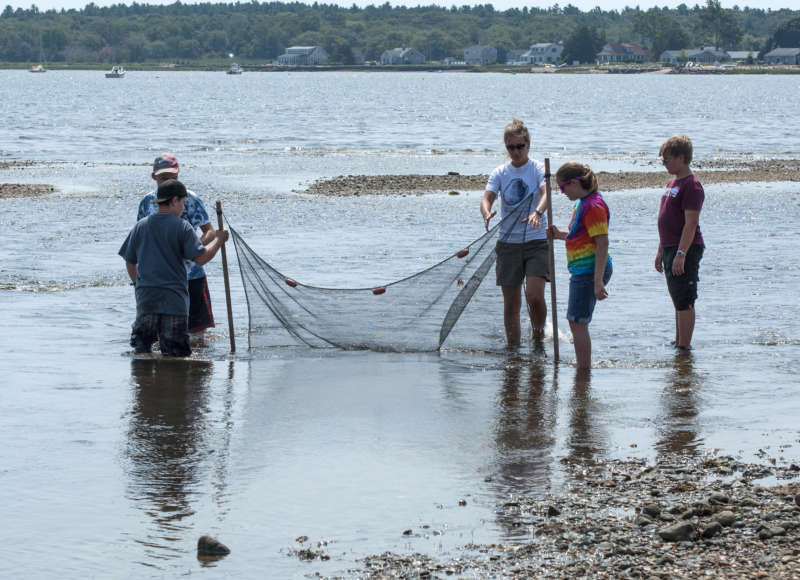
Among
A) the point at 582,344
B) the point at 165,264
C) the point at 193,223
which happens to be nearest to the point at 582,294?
the point at 582,344

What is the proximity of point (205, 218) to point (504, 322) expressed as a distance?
256 centimetres

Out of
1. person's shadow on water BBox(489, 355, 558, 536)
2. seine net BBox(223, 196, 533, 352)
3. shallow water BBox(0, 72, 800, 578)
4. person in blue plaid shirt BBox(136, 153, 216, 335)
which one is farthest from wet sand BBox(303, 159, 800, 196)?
person's shadow on water BBox(489, 355, 558, 536)

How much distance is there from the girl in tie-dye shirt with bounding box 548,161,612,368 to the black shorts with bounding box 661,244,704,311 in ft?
3.35

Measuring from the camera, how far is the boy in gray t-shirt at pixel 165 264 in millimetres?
7848

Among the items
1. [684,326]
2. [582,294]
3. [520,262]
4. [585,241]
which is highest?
[585,241]

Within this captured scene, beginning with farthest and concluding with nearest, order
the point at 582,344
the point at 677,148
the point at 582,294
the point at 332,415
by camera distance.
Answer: the point at 582,344 → the point at 677,148 → the point at 582,294 → the point at 332,415

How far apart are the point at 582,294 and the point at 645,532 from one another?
3.08m

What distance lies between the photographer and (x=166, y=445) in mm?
6707

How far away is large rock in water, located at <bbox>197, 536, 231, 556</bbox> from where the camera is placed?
504 centimetres

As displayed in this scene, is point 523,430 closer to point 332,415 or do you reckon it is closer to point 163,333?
point 332,415

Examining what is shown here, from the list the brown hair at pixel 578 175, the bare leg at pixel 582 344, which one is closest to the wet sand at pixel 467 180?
the bare leg at pixel 582 344

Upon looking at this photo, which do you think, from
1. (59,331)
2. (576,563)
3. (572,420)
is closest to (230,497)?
(576,563)

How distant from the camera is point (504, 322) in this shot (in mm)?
9328

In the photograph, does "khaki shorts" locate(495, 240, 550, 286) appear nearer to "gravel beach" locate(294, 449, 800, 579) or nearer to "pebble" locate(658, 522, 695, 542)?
"gravel beach" locate(294, 449, 800, 579)
